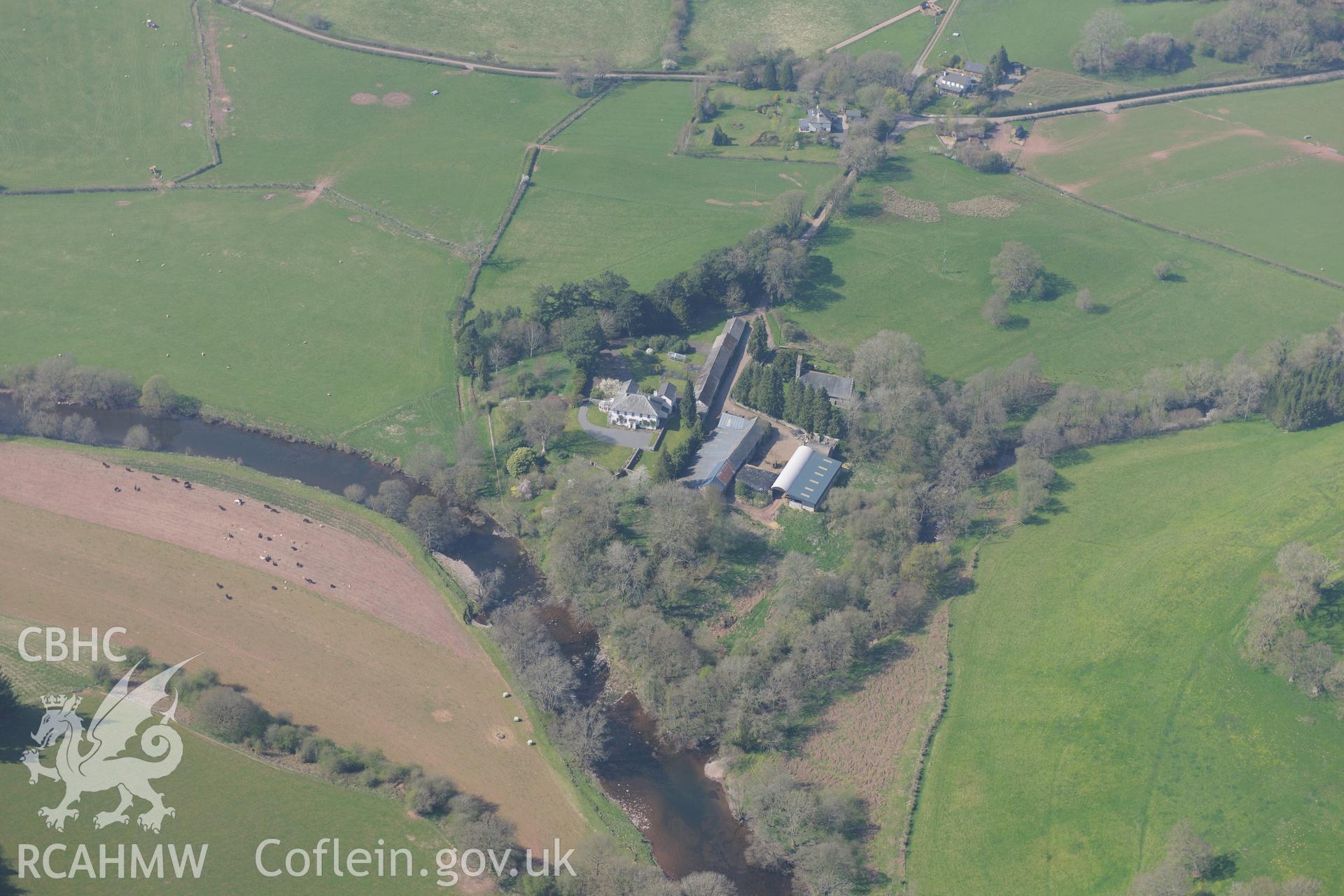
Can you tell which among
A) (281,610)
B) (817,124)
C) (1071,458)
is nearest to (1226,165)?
(817,124)

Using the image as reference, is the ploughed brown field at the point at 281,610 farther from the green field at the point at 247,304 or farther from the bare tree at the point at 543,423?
the bare tree at the point at 543,423

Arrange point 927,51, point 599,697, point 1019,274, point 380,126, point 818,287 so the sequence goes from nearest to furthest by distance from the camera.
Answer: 1. point 599,697
2. point 1019,274
3. point 818,287
4. point 380,126
5. point 927,51

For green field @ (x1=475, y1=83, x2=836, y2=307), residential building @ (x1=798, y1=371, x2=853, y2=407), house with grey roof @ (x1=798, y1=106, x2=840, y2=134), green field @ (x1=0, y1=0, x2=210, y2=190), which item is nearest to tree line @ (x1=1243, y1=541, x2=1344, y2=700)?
residential building @ (x1=798, y1=371, x2=853, y2=407)

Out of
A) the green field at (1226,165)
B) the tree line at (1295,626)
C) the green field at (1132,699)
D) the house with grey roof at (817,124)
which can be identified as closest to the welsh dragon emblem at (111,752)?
the green field at (1132,699)

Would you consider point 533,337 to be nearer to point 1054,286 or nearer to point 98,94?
point 1054,286

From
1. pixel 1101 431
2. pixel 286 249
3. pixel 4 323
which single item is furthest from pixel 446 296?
pixel 1101 431

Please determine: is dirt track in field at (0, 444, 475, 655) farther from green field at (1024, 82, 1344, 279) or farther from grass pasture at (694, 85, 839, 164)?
green field at (1024, 82, 1344, 279)
